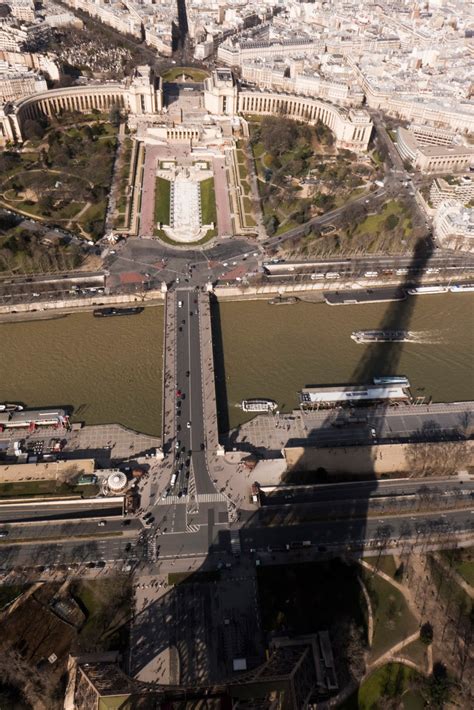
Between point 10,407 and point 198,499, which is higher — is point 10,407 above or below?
above

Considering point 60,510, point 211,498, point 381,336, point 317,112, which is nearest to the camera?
point 60,510

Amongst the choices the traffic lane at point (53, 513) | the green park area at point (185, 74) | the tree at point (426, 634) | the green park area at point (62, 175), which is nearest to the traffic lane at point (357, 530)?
the tree at point (426, 634)

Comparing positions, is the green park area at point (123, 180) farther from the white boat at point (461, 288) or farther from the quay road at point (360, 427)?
the white boat at point (461, 288)

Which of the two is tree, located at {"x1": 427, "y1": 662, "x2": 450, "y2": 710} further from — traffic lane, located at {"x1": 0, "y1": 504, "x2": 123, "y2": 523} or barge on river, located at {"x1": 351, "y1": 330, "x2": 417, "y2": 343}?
barge on river, located at {"x1": 351, "y1": 330, "x2": 417, "y2": 343}

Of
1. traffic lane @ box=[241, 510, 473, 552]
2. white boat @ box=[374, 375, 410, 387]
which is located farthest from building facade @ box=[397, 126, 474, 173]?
traffic lane @ box=[241, 510, 473, 552]

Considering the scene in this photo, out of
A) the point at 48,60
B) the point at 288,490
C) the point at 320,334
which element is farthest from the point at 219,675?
the point at 48,60

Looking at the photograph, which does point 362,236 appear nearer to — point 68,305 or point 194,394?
point 194,394

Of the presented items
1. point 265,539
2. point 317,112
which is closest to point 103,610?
point 265,539
